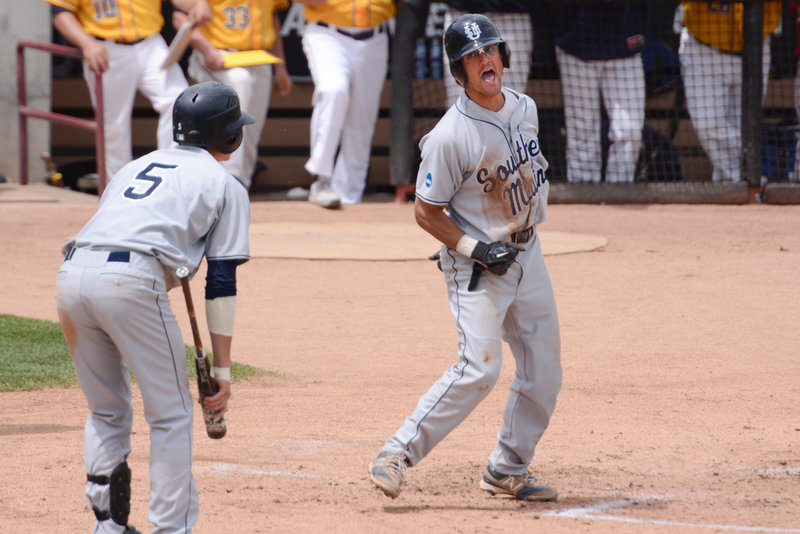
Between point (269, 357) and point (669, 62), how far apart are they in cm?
736

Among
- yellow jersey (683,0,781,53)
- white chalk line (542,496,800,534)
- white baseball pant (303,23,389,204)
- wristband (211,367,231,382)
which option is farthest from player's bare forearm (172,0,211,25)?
wristband (211,367,231,382)

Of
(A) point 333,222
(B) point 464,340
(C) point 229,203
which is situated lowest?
(A) point 333,222

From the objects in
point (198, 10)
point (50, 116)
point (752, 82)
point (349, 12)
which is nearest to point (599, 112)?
point (752, 82)

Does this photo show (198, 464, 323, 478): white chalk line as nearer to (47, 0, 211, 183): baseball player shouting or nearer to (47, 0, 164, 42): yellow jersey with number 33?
(47, 0, 211, 183): baseball player shouting

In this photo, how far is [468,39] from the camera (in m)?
4.07

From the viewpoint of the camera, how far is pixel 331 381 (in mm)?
6082

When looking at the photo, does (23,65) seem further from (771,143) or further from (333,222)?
(771,143)

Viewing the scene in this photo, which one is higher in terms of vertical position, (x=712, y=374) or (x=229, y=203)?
(x=229, y=203)

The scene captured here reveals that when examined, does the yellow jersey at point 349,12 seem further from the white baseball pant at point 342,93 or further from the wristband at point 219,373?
the wristband at point 219,373

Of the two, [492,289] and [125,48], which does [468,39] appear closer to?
[492,289]

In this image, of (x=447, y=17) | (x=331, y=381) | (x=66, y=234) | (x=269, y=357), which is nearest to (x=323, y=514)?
(x=331, y=381)

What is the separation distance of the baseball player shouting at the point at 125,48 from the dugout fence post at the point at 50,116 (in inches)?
5.1

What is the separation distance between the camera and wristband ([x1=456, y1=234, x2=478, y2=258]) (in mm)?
4016

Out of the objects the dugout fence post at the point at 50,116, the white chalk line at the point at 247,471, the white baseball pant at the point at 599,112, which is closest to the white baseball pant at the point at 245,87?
the dugout fence post at the point at 50,116
